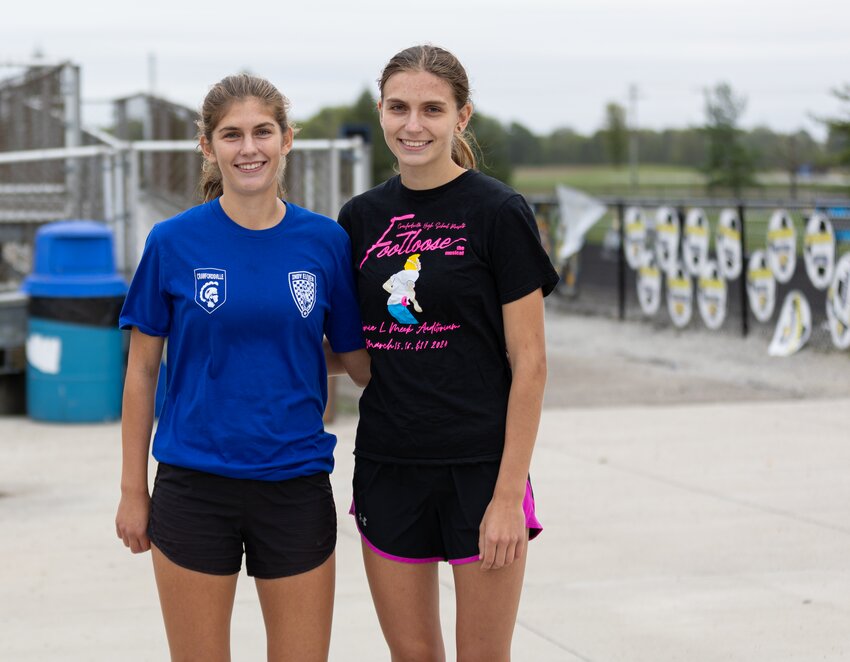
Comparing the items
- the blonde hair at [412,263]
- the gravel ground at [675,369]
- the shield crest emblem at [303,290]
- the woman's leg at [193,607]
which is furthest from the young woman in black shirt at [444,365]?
the gravel ground at [675,369]

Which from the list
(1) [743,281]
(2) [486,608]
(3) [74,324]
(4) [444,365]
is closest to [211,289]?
(4) [444,365]

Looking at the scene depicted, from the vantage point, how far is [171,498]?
9.07 ft

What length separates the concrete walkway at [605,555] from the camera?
4.34 m

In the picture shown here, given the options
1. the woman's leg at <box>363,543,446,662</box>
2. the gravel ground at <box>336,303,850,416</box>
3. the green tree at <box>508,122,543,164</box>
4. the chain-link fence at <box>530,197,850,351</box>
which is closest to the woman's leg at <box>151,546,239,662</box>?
the woman's leg at <box>363,543,446,662</box>

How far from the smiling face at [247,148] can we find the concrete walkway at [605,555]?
200 cm

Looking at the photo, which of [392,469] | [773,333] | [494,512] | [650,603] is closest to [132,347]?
[392,469]

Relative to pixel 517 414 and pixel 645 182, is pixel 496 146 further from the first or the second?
pixel 645 182

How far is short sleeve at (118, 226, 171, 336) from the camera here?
9.07 feet

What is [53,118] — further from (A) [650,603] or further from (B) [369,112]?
(B) [369,112]

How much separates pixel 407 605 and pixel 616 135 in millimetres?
105043

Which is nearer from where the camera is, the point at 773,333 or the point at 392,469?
the point at 392,469

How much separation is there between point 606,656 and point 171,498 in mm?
1980

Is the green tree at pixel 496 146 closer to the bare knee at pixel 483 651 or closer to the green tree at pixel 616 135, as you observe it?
the bare knee at pixel 483 651

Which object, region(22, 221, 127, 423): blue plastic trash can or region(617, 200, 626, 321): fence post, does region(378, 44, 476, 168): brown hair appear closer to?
region(22, 221, 127, 423): blue plastic trash can
